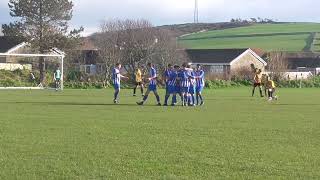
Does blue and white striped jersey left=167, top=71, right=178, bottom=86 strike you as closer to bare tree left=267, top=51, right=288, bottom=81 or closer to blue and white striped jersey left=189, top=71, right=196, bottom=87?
blue and white striped jersey left=189, top=71, right=196, bottom=87

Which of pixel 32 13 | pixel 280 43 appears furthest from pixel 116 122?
pixel 280 43

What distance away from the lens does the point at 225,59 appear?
301 ft

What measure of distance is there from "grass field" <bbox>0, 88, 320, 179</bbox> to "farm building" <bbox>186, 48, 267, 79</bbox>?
71.0 meters

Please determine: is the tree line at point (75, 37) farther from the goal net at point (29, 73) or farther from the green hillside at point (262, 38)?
the green hillside at point (262, 38)

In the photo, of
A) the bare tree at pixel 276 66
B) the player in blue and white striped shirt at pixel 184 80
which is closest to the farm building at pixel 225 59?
the bare tree at pixel 276 66

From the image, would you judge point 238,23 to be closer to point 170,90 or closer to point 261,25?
point 261,25

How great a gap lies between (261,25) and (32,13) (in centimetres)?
8201

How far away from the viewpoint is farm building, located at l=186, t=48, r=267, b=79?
90.7 metres

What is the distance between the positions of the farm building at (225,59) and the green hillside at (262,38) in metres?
8.83

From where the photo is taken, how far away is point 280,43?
11231 centimetres

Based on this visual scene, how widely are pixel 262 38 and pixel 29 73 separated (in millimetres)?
68616

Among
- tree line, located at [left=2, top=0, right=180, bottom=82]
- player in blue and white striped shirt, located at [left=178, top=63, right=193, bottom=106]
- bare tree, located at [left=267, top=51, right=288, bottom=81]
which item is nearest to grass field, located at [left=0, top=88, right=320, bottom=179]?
player in blue and white striped shirt, located at [left=178, top=63, right=193, bottom=106]

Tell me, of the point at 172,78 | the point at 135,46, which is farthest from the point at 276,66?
the point at 172,78

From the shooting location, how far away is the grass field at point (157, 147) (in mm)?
9680
